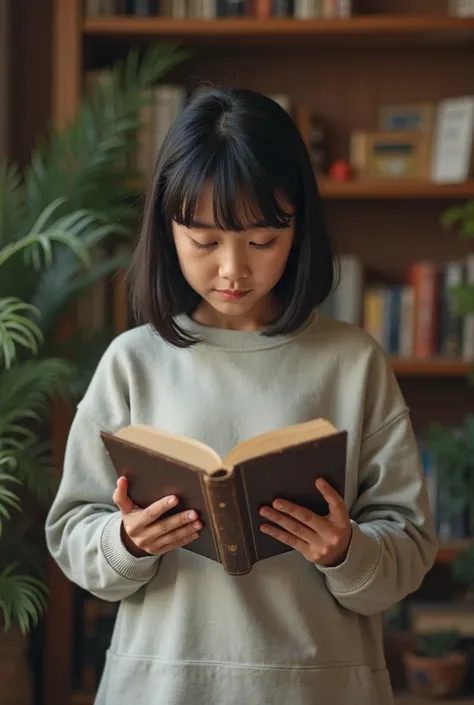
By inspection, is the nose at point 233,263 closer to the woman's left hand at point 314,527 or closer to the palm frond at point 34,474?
the woman's left hand at point 314,527

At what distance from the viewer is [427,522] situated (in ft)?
4.13

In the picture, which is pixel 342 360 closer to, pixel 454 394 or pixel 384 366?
pixel 384 366

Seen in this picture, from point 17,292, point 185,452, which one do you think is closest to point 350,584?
point 185,452

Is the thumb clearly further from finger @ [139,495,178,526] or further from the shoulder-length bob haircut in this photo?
the shoulder-length bob haircut

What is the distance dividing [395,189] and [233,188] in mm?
1322

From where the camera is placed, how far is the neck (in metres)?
1.30

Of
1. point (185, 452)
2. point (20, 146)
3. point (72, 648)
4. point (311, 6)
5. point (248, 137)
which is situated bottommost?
point (72, 648)

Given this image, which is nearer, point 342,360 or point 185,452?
point 185,452

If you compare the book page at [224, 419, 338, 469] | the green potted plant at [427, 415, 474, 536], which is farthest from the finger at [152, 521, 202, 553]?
the green potted plant at [427, 415, 474, 536]

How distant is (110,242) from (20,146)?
1.30 ft

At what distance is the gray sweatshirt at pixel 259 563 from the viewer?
47.0 inches

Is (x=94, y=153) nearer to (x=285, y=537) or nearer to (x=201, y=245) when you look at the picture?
(x=201, y=245)

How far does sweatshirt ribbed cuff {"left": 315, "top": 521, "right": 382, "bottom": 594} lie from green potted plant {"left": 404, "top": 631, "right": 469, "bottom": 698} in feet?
4.11

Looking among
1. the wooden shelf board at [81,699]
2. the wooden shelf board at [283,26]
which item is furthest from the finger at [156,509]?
the wooden shelf board at [283,26]
